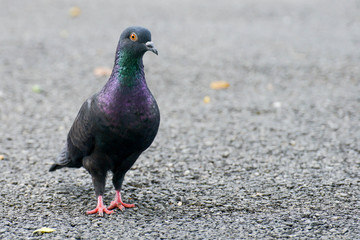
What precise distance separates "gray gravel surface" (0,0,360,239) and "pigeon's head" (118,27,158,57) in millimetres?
1193

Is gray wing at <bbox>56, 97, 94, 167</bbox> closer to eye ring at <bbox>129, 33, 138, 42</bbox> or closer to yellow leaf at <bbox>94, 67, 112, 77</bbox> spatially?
eye ring at <bbox>129, 33, 138, 42</bbox>

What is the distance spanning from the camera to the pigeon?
369cm

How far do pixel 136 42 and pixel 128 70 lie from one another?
0.20 m

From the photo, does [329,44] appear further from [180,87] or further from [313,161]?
[313,161]

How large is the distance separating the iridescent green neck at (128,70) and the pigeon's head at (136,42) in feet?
0.12

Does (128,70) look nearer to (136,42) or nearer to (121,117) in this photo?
(136,42)

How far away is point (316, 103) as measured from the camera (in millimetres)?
6887

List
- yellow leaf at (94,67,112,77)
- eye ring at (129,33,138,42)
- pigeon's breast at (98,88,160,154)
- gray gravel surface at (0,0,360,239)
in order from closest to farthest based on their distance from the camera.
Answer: pigeon's breast at (98,88,160,154), eye ring at (129,33,138,42), gray gravel surface at (0,0,360,239), yellow leaf at (94,67,112,77)

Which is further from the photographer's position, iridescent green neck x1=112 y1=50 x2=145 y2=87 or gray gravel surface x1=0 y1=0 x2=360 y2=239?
gray gravel surface x1=0 y1=0 x2=360 y2=239

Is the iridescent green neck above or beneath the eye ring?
beneath

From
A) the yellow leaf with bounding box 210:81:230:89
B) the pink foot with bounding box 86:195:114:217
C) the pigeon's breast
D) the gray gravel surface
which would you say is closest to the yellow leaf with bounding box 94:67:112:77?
the gray gravel surface

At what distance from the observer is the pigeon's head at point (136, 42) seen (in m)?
3.77

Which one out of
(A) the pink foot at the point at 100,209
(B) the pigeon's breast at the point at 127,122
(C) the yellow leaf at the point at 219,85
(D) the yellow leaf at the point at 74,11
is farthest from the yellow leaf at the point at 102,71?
(B) the pigeon's breast at the point at 127,122

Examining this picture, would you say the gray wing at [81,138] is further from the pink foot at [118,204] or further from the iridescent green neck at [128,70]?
the pink foot at [118,204]
